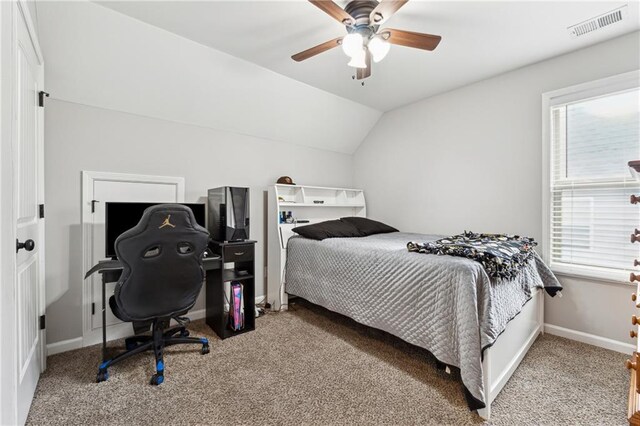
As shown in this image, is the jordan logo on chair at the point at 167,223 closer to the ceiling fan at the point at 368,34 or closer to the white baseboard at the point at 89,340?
the white baseboard at the point at 89,340

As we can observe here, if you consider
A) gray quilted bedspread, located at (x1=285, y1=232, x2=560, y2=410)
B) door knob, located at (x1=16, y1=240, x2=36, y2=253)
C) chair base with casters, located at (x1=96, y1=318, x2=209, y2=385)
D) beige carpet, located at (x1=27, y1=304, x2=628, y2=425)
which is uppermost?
door knob, located at (x1=16, y1=240, x2=36, y2=253)

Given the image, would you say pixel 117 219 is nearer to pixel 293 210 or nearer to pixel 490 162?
pixel 293 210

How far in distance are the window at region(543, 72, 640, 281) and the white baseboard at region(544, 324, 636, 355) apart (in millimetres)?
506

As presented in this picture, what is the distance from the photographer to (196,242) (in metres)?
1.92

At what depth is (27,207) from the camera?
1570 millimetres

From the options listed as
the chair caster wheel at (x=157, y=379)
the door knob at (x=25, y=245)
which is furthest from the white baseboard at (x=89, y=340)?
the door knob at (x=25, y=245)

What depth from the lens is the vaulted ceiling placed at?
6.23ft

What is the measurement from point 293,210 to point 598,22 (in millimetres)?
3138

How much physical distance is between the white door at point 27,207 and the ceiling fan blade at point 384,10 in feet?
5.83

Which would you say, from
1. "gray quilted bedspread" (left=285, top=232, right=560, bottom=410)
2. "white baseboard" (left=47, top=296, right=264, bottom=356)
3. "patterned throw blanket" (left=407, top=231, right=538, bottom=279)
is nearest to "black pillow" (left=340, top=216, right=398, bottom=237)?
"gray quilted bedspread" (left=285, top=232, right=560, bottom=410)

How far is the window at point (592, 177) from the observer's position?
2.20m

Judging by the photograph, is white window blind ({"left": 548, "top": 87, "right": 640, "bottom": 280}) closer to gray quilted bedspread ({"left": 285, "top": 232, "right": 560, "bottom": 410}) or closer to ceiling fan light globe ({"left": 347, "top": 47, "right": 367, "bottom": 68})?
gray quilted bedspread ({"left": 285, "top": 232, "right": 560, "bottom": 410})

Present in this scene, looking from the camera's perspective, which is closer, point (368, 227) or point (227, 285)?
point (227, 285)

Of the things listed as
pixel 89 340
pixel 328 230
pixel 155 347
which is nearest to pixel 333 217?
pixel 328 230
